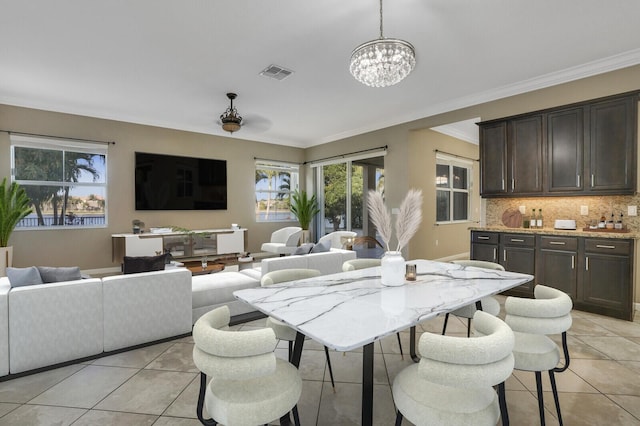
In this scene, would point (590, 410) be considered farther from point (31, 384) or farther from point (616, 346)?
point (31, 384)

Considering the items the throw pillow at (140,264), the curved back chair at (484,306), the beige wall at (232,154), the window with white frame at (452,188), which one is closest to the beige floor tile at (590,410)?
the curved back chair at (484,306)

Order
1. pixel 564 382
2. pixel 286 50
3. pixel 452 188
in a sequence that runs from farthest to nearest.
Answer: pixel 452 188, pixel 286 50, pixel 564 382

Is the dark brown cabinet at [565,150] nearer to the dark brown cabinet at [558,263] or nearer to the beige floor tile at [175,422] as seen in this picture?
the dark brown cabinet at [558,263]

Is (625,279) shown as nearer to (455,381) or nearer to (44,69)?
(455,381)

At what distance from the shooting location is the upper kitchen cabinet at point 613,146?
11.2 feet

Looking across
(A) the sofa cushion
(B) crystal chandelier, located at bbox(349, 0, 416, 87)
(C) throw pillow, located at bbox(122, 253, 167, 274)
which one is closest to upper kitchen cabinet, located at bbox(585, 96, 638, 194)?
(B) crystal chandelier, located at bbox(349, 0, 416, 87)

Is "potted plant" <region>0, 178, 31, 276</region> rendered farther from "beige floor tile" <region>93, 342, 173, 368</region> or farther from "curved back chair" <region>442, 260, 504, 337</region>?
"curved back chair" <region>442, 260, 504, 337</region>

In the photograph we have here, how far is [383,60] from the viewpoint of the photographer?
2.40 meters

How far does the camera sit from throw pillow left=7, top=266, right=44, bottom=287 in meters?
2.27

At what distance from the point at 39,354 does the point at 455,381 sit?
2.75m

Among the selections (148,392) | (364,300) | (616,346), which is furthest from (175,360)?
(616,346)

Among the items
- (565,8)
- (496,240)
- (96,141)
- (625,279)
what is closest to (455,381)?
(565,8)

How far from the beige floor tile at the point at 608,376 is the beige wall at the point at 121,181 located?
6.05 meters

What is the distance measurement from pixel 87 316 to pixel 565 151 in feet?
16.9
